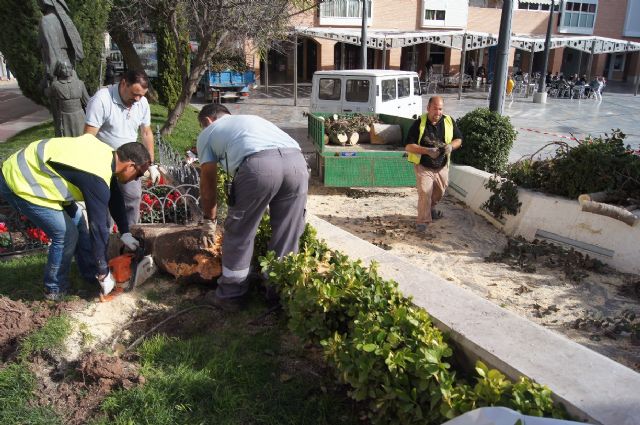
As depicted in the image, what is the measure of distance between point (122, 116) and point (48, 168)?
1.44 meters

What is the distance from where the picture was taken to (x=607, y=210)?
5031mm

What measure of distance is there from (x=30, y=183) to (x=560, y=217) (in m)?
5.06

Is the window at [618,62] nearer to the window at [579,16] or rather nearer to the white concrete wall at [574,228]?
the window at [579,16]

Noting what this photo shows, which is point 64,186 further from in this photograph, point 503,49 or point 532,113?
point 532,113

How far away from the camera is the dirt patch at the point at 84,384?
8.74ft

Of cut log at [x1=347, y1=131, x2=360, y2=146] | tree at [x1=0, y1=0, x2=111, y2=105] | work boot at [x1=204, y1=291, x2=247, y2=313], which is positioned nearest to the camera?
work boot at [x1=204, y1=291, x2=247, y2=313]

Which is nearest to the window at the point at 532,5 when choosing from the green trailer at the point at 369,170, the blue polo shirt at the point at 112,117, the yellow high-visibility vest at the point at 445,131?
the green trailer at the point at 369,170

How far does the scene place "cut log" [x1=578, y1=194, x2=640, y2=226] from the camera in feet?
16.0

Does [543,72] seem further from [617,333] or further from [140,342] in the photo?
[140,342]

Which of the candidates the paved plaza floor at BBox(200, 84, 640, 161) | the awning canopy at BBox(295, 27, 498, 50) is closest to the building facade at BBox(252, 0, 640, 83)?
the awning canopy at BBox(295, 27, 498, 50)

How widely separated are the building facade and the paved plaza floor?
3838 millimetres

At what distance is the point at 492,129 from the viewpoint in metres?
8.48

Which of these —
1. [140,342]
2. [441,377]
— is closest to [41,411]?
[140,342]

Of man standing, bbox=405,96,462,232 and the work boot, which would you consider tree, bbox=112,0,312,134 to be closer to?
man standing, bbox=405,96,462,232
